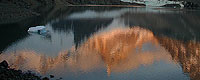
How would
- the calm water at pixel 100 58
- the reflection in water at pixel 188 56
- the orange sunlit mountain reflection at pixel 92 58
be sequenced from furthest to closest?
the reflection in water at pixel 188 56, the orange sunlit mountain reflection at pixel 92 58, the calm water at pixel 100 58

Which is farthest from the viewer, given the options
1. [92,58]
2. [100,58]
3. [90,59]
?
[92,58]

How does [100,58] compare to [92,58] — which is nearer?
[100,58]

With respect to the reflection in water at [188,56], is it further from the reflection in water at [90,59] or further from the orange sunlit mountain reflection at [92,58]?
the reflection in water at [90,59]

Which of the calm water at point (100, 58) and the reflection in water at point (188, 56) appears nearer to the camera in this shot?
the calm water at point (100, 58)

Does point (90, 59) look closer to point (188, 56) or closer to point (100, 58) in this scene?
point (100, 58)

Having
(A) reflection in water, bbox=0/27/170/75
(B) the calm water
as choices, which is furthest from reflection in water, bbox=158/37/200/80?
(A) reflection in water, bbox=0/27/170/75

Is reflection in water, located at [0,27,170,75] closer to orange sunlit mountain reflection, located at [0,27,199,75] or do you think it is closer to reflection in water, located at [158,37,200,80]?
orange sunlit mountain reflection, located at [0,27,199,75]

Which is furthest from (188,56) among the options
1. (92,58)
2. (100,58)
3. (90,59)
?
(90,59)

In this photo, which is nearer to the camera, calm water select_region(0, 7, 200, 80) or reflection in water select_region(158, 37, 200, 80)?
calm water select_region(0, 7, 200, 80)

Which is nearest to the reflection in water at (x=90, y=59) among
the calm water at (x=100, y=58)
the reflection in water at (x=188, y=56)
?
the calm water at (x=100, y=58)

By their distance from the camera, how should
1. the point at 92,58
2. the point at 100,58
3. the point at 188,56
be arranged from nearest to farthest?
the point at 100,58
the point at 92,58
the point at 188,56

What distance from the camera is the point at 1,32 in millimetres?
42531

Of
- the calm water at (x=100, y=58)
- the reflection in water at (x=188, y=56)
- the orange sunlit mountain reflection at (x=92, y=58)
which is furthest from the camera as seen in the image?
the reflection in water at (x=188, y=56)

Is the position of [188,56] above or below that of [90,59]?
below
